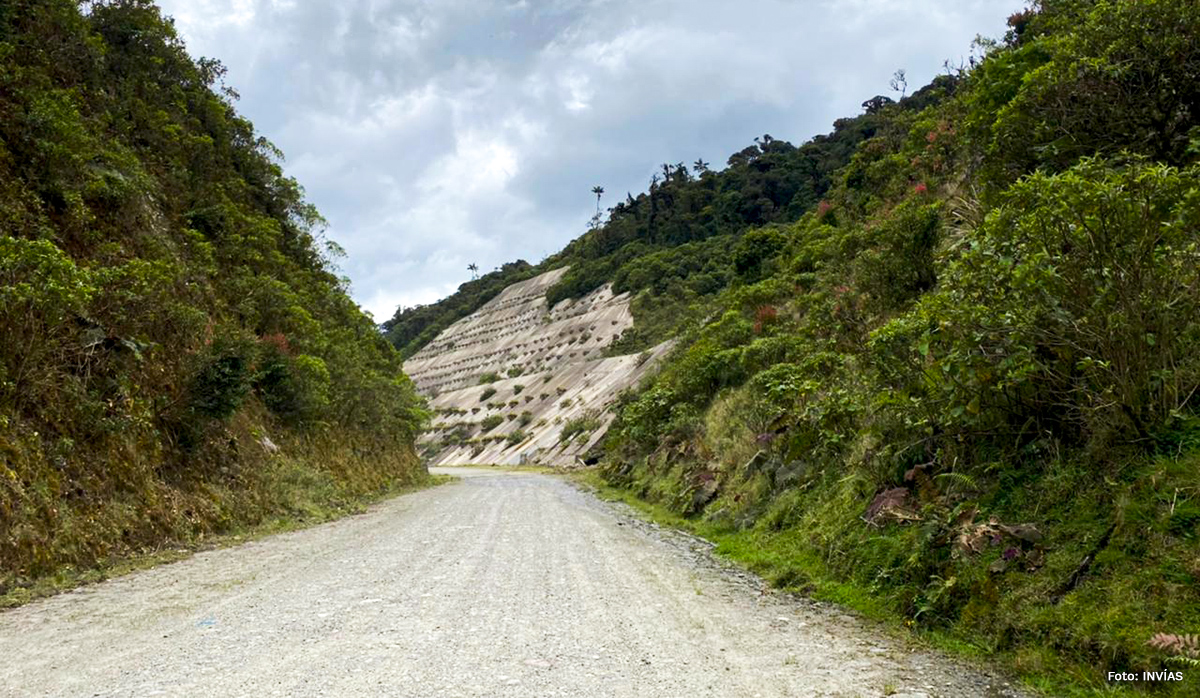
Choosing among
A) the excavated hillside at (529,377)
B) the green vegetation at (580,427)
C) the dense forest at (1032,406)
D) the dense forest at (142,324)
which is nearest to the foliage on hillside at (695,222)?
the excavated hillside at (529,377)

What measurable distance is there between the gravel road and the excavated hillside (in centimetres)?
3237

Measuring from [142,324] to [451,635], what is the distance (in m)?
10.3

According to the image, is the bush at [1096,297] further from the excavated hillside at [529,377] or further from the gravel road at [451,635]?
the excavated hillside at [529,377]

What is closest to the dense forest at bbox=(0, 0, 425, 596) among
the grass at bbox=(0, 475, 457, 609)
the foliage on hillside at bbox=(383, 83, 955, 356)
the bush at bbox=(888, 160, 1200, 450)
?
the grass at bbox=(0, 475, 457, 609)

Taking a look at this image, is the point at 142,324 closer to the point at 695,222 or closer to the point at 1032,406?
the point at 1032,406

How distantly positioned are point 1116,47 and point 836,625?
8286mm

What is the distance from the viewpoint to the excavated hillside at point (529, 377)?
48.6 m

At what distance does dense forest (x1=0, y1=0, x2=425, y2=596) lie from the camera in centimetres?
844

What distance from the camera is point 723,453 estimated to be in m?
15.8

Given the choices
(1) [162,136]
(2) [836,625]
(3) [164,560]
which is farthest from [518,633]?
(1) [162,136]

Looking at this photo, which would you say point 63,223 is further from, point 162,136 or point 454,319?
point 454,319

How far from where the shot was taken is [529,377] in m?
68.8

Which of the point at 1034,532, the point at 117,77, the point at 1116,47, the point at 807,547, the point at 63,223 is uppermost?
the point at 117,77

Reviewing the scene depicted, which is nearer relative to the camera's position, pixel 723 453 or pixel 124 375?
pixel 124 375
